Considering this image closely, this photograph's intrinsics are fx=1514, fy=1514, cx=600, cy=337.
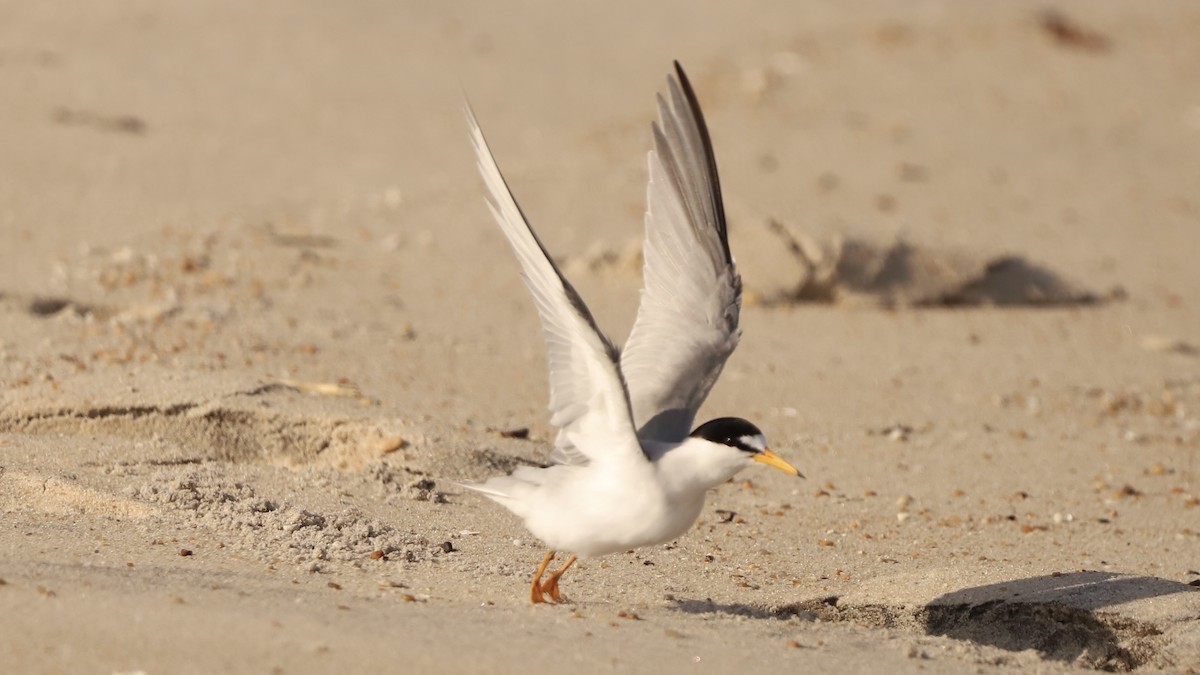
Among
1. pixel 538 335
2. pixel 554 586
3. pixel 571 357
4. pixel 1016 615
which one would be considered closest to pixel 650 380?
pixel 571 357

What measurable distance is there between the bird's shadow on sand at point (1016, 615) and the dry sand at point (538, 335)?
1 centimetres

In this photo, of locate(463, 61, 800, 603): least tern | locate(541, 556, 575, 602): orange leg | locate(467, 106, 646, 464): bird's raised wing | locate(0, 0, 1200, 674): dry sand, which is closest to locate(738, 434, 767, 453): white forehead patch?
locate(463, 61, 800, 603): least tern

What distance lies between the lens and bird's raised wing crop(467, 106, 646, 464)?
353 centimetres

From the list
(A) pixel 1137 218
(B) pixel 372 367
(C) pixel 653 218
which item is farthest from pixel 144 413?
(A) pixel 1137 218

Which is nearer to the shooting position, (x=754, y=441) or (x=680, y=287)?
(x=754, y=441)

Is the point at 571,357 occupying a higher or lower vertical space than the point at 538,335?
higher

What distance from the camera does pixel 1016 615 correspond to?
434 centimetres

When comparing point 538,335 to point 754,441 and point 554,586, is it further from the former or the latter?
point 754,441

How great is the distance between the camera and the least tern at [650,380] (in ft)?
12.1

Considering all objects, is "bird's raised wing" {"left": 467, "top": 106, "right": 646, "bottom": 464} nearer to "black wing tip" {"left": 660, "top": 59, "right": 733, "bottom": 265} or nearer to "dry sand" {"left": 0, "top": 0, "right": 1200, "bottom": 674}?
"dry sand" {"left": 0, "top": 0, "right": 1200, "bottom": 674}

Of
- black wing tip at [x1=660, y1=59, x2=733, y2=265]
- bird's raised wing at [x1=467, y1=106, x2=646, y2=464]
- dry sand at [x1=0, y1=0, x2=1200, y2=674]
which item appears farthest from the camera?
black wing tip at [x1=660, y1=59, x2=733, y2=265]

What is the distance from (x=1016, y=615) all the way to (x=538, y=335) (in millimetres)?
3162

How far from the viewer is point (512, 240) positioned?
3.68m

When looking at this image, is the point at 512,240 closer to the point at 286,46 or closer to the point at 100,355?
the point at 100,355
